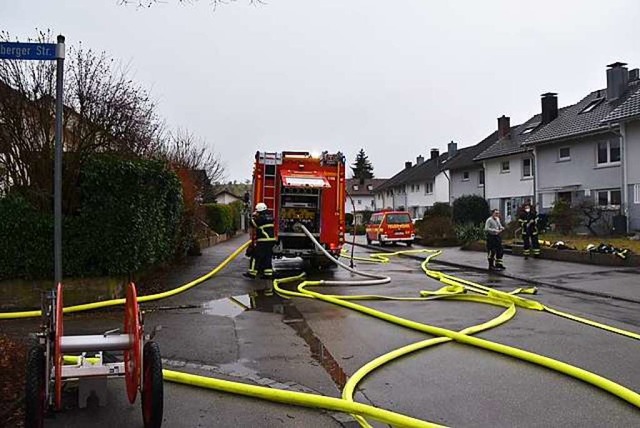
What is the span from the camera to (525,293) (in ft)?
37.8

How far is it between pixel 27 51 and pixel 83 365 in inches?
115

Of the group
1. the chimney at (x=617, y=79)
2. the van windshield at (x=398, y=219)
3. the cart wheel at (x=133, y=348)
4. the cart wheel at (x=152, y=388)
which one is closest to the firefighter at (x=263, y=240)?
the cart wheel at (x=133, y=348)

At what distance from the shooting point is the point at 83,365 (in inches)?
172

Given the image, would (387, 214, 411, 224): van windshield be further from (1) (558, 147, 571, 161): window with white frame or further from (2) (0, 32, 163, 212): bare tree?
(2) (0, 32, 163, 212): bare tree

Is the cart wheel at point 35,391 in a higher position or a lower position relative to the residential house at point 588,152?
lower

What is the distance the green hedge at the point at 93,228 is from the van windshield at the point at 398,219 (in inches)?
741

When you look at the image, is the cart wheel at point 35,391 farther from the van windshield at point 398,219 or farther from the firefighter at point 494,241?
the van windshield at point 398,219

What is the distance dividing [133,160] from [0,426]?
6.67m

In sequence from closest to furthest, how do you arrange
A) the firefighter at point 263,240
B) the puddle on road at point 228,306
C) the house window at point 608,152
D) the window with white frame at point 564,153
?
the puddle on road at point 228,306 → the firefighter at point 263,240 → the house window at point 608,152 → the window with white frame at point 564,153

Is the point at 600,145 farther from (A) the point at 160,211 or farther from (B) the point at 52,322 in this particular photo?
(B) the point at 52,322

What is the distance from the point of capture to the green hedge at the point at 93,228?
30.7 feet

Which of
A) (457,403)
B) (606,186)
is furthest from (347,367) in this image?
(606,186)

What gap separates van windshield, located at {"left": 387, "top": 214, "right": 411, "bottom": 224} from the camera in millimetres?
28188

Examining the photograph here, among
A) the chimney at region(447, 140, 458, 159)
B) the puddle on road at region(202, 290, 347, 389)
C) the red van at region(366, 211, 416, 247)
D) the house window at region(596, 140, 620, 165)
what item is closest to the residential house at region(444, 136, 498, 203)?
the chimney at region(447, 140, 458, 159)
